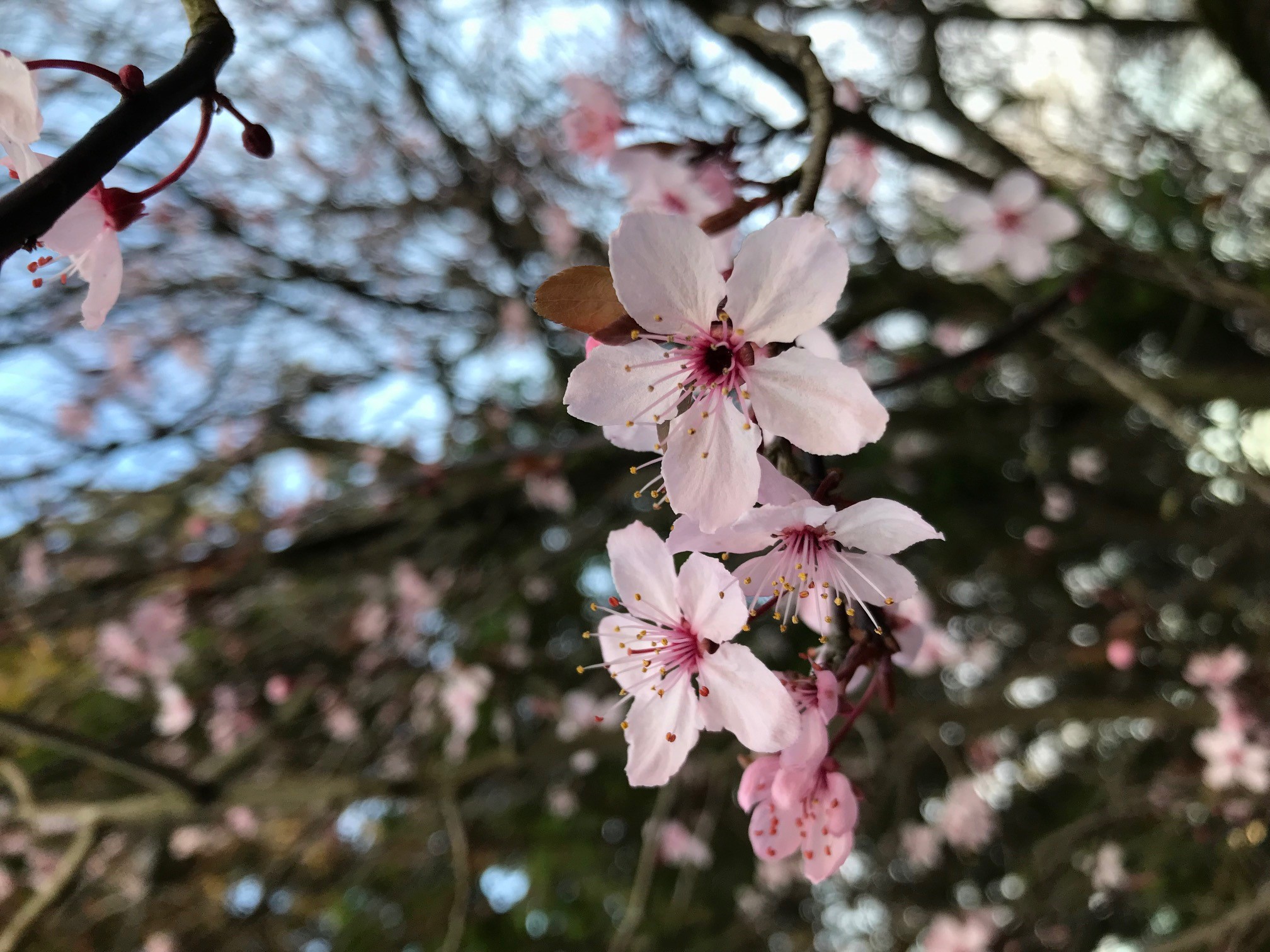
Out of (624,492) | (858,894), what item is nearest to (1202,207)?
(624,492)

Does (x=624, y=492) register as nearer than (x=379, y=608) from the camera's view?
Yes

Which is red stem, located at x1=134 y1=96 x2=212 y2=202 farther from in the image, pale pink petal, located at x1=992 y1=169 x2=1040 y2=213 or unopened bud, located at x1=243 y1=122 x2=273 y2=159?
pale pink petal, located at x1=992 y1=169 x2=1040 y2=213

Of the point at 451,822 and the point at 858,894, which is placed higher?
the point at 451,822

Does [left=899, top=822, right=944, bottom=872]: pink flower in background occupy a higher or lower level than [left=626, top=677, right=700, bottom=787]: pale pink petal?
lower

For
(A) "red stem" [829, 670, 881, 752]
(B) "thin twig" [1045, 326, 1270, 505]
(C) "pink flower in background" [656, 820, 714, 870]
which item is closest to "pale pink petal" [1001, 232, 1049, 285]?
(B) "thin twig" [1045, 326, 1270, 505]

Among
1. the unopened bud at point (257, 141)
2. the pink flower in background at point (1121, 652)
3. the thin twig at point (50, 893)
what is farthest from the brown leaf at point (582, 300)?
the pink flower in background at point (1121, 652)

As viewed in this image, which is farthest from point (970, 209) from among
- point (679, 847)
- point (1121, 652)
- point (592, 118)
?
point (679, 847)

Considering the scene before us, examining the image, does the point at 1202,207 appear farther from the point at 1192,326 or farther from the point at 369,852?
the point at 369,852
